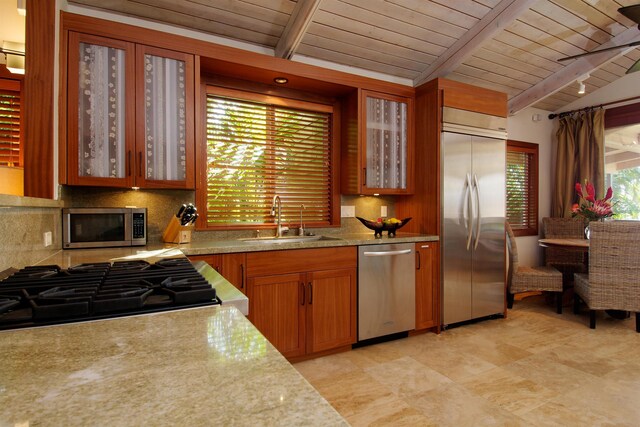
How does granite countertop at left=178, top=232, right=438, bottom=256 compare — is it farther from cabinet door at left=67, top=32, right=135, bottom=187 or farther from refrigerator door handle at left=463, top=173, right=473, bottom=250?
cabinet door at left=67, top=32, right=135, bottom=187

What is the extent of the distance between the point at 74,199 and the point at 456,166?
314cm

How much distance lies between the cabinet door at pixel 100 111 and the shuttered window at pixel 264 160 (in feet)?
2.29

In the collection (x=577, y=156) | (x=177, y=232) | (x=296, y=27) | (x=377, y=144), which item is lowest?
(x=177, y=232)

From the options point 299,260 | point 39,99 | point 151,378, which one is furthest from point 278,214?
point 151,378

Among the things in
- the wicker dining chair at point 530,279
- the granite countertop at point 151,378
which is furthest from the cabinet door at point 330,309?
the wicker dining chair at point 530,279

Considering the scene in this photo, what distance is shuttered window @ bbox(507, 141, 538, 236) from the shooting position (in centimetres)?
479

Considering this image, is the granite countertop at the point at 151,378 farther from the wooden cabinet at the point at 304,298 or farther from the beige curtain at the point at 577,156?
the beige curtain at the point at 577,156

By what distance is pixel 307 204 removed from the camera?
3357 millimetres

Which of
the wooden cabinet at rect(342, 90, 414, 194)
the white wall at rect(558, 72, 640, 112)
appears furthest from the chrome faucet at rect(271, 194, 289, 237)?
the white wall at rect(558, 72, 640, 112)

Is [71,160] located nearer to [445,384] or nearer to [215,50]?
[215,50]

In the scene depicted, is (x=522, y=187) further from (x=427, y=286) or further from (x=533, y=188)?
(x=427, y=286)

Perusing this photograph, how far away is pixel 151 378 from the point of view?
535mm

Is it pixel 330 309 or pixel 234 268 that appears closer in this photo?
pixel 234 268

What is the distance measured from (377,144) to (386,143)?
11cm
